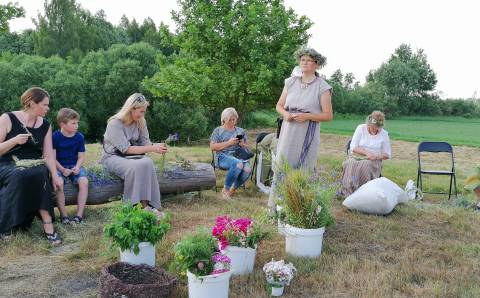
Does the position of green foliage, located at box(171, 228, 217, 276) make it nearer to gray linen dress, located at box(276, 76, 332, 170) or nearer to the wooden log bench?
gray linen dress, located at box(276, 76, 332, 170)

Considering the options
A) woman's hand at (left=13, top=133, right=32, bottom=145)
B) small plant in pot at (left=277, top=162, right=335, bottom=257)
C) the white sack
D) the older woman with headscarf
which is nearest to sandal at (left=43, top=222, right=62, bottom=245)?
woman's hand at (left=13, top=133, right=32, bottom=145)

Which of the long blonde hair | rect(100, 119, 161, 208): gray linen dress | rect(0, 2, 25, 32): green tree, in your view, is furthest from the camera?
rect(0, 2, 25, 32): green tree

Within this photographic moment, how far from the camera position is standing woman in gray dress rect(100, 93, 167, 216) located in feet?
17.3

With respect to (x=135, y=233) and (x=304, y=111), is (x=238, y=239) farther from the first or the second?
(x=304, y=111)

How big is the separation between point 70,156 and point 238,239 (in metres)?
2.62

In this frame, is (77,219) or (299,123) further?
(299,123)

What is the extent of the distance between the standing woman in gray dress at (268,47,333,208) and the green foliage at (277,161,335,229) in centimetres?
84

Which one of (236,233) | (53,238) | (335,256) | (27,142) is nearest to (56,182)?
(27,142)

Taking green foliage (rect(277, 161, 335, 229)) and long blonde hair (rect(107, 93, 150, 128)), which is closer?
green foliage (rect(277, 161, 335, 229))

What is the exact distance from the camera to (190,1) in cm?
1072

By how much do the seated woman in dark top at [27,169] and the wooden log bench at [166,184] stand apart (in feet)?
1.76

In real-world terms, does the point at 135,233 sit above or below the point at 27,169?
below

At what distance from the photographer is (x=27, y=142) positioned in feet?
15.8

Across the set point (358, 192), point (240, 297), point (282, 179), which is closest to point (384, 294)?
point (240, 297)
